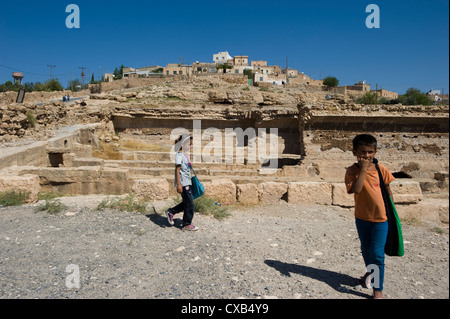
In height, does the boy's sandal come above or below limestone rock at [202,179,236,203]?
below

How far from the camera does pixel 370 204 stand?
112 inches

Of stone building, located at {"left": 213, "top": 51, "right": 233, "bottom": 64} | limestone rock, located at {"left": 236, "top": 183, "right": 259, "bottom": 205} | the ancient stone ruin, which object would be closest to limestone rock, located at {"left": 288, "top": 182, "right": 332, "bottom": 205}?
the ancient stone ruin

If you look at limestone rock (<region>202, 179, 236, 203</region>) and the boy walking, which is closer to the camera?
the boy walking

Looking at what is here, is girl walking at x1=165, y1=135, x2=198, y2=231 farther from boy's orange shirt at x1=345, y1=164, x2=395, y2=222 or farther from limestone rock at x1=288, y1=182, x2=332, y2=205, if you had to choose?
limestone rock at x1=288, y1=182, x2=332, y2=205

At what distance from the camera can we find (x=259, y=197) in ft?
21.7

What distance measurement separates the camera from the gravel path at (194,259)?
113 inches

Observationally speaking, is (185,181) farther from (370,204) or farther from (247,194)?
(370,204)

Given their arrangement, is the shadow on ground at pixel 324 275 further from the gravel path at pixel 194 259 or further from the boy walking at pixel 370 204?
the boy walking at pixel 370 204

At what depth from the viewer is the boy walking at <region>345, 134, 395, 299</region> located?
279 centimetres

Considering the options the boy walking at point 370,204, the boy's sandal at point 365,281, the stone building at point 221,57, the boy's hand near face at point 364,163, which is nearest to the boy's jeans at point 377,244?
the boy walking at point 370,204

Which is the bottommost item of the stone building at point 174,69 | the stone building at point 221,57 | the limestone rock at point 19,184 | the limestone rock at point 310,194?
the limestone rock at point 310,194

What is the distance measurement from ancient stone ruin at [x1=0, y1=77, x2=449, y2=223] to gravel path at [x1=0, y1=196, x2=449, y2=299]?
1137mm

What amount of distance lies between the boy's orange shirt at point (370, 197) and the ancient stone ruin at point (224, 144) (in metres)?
3.60
